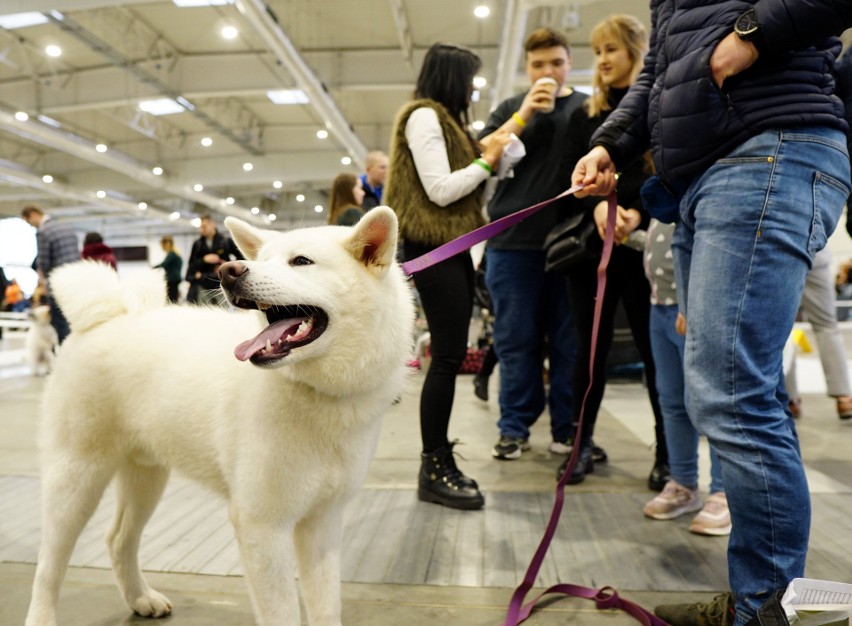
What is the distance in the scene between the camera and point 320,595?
4.66ft

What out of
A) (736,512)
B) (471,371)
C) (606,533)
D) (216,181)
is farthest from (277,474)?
(216,181)

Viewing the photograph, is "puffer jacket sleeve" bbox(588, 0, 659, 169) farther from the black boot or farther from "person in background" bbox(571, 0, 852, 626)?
the black boot

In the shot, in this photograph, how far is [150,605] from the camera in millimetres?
1683

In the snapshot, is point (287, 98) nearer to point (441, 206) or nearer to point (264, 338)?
point (441, 206)

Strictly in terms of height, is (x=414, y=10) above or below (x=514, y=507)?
above

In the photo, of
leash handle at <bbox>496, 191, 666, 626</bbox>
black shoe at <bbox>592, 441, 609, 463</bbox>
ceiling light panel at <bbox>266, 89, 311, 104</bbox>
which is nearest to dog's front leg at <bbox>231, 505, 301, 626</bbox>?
leash handle at <bbox>496, 191, 666, 626</bbox>

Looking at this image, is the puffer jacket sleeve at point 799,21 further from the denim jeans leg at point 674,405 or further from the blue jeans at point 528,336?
the blue jeans at point 528,336

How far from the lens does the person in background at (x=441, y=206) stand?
94.4 inches

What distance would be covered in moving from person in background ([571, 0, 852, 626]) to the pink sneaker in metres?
0.88

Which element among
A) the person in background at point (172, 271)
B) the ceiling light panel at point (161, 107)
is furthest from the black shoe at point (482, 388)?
the ceiling light panel at point (161, 107)

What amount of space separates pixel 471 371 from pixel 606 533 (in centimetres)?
455

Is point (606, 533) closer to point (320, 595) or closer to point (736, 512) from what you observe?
point (736, 512)

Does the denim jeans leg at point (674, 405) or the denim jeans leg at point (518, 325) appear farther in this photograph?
the denim jeans leg at point (518, 325)

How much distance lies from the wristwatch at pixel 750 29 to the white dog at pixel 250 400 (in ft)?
2.70
